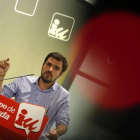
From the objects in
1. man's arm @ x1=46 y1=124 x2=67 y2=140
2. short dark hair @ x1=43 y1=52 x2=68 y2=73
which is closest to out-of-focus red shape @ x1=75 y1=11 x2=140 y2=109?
short dark hair @ x1=43 y1=52 x2=68 y2=73

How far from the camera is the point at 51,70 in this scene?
4.57 feet

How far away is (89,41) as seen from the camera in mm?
1500

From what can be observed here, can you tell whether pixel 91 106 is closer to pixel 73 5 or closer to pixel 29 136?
pixel 29 136

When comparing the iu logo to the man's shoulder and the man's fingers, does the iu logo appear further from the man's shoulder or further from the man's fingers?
the man's fingers

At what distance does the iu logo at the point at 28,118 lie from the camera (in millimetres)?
1296

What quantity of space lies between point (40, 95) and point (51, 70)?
0.64ft

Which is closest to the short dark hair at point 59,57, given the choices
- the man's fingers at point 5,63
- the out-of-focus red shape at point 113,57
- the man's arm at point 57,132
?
the out-of-focus red shape at point 113,57

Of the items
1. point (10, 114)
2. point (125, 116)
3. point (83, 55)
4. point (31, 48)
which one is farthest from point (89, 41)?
point (10, 114)

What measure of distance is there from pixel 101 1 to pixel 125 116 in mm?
907

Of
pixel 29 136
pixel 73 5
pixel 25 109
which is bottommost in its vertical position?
pixel 29 136

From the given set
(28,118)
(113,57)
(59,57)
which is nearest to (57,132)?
(28,118)

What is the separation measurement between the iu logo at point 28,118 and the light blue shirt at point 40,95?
0.15ft

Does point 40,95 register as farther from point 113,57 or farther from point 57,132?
point 113,57

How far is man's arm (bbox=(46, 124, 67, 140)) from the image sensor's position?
4.26 ft
